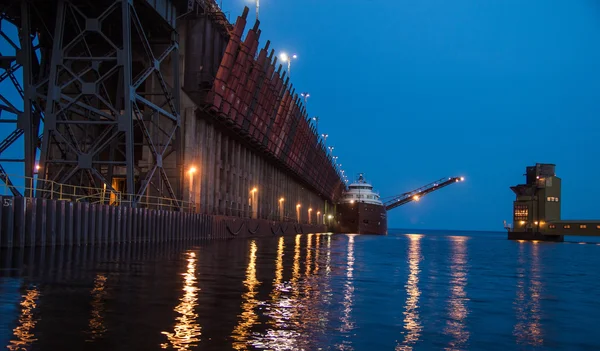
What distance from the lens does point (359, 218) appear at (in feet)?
329

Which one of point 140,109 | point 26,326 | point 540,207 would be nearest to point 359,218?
point 540,207

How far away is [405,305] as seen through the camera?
10914 millimetres

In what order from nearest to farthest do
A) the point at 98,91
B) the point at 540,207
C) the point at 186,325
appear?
the point at 186,325
the point at 98,91
the point at 540,207

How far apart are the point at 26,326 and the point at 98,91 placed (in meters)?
28.7

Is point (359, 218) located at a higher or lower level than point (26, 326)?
lower

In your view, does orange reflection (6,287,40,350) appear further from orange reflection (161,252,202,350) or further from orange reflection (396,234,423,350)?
orange reflection (396,234,423,350)

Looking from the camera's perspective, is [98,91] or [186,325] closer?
[186,325]

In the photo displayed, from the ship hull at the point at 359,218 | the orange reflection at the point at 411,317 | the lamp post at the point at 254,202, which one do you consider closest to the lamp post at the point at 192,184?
the lamp post at the point at 254,202

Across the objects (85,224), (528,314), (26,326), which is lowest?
(528,314)

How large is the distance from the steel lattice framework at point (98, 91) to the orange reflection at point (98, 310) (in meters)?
19.4

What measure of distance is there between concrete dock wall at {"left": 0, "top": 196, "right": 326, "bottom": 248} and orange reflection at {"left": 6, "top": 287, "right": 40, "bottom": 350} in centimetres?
1069

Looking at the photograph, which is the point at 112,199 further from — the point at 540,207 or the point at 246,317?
the point at 540,207

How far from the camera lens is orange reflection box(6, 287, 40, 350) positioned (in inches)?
250

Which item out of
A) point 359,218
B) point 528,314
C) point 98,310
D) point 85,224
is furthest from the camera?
point 359,218
